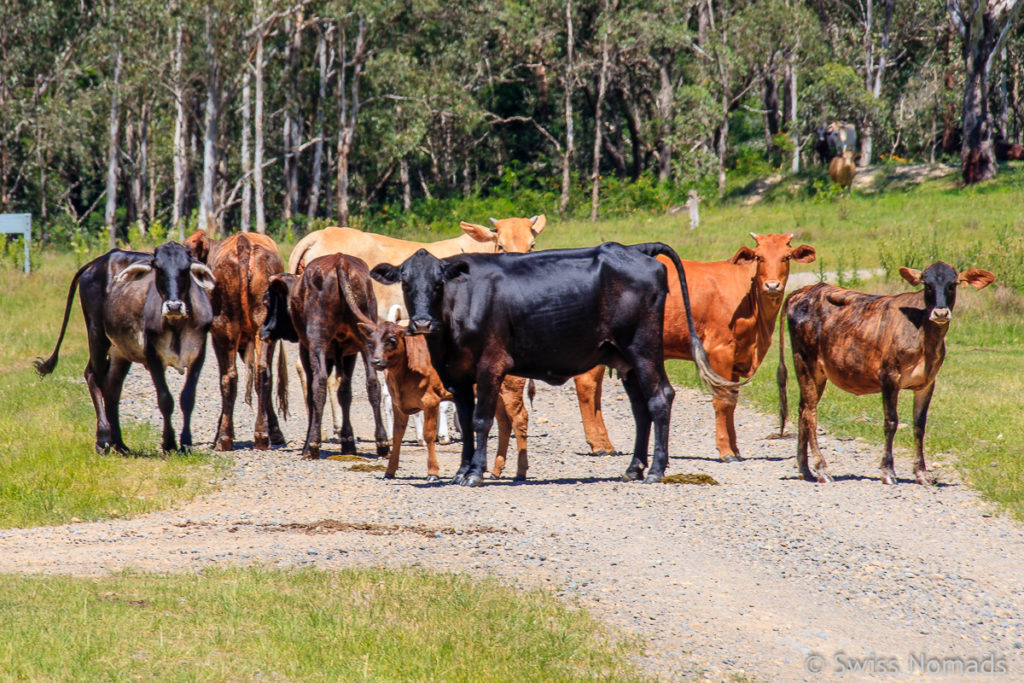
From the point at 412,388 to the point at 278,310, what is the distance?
3484 millimetres

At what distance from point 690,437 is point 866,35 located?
4581 cm

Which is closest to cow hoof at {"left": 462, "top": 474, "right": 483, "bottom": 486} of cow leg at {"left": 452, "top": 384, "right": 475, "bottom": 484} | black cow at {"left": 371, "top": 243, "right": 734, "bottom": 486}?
black cow at {"left": 371, "top": 243, "right": 734, "bottom": 486}

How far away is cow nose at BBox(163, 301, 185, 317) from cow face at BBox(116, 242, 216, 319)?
0.44ft

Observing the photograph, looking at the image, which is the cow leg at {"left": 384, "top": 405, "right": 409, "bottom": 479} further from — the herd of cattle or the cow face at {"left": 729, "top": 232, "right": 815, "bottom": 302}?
the cow face at {"left": 729, "top": 232, "right": 815, "bottom": 302}

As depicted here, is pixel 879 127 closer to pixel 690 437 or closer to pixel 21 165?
pixel 21 165

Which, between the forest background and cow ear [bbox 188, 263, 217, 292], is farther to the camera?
the forest background

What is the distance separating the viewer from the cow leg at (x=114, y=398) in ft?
46.6

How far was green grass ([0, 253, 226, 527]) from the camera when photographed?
1182 cm

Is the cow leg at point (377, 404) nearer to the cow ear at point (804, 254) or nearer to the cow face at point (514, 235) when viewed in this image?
the cow face at point (514, 235)

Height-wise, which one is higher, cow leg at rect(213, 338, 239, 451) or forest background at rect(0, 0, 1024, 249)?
forest background at rect(0, 0, 1024, 249)

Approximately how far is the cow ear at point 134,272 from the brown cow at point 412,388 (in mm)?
2838

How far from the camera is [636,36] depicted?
56688 millimetres

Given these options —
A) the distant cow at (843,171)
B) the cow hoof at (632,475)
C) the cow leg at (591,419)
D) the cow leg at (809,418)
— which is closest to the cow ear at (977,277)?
the cow leg at (809,418)

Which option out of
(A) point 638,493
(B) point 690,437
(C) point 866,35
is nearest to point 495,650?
(A) point 638,493
